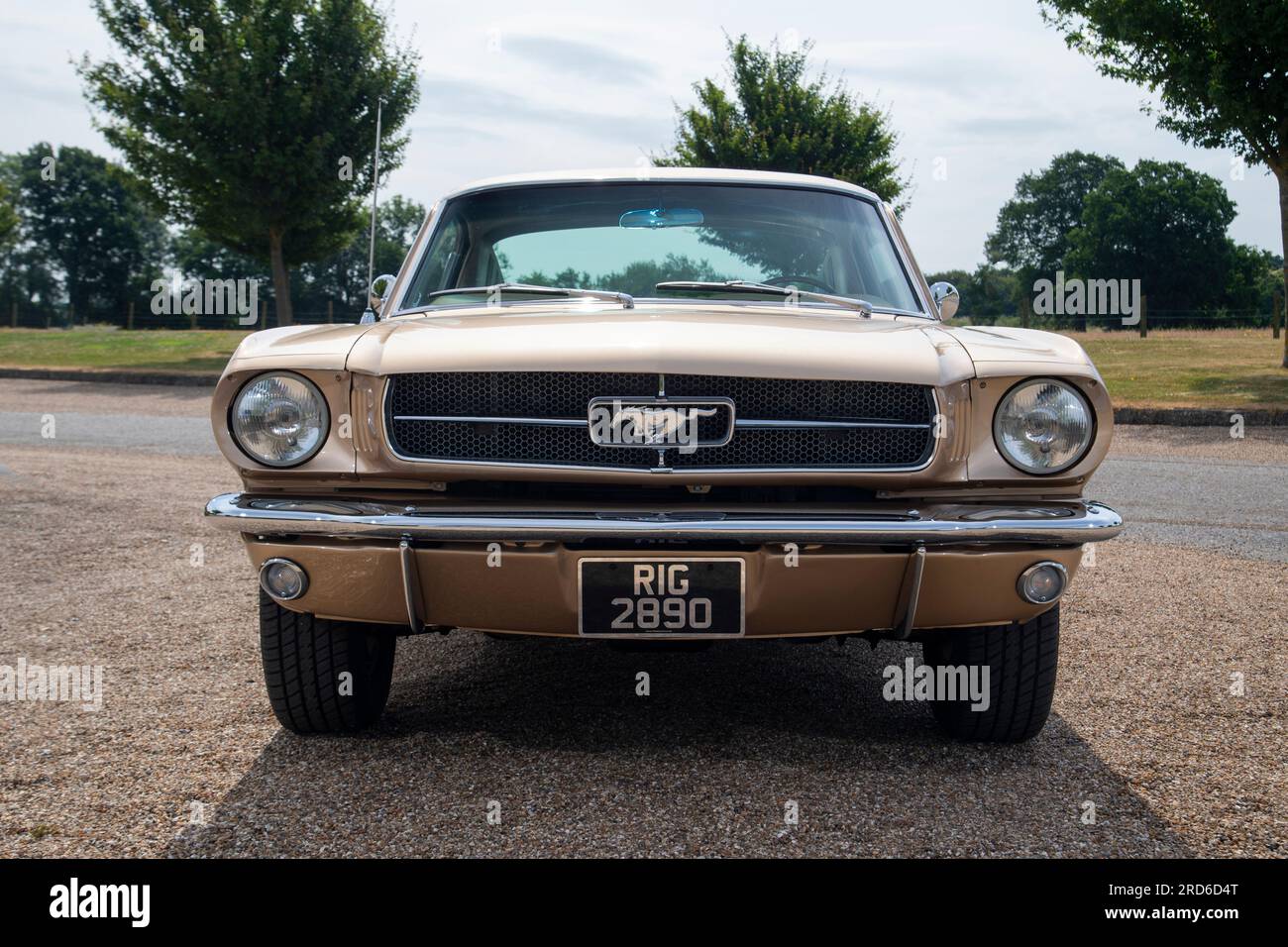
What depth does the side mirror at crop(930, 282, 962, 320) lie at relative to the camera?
3.93m

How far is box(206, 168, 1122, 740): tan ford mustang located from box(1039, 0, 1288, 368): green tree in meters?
13.8

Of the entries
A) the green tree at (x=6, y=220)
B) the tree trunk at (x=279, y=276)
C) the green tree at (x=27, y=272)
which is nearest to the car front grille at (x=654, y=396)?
the tree trunk at (x=279, y=276)

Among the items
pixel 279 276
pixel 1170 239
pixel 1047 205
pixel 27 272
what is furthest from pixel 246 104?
pixel 1047 205

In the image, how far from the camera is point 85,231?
6338cm

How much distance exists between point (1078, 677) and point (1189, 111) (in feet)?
48.1

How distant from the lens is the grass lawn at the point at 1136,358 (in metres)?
15.1

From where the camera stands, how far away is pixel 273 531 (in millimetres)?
2703

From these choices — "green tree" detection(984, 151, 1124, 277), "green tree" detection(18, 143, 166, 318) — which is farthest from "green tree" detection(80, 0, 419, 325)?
"green tree" detection(984, 151, 1124, 277)

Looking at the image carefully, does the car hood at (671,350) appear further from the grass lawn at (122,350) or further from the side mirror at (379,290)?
the grass lawn at (122,350)

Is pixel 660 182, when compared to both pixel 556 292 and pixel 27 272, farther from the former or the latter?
pixel 27 272

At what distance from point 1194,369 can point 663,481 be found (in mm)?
18213

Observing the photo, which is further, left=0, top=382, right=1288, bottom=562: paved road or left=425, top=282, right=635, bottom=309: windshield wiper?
left=0, top=382, right=1288, bottom=562: paved road

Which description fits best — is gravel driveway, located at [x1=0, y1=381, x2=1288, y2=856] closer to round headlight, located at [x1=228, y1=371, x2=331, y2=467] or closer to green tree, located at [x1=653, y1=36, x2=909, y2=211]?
round headlight, located at [x1=228, y1=371, x2=331, y2=467]
